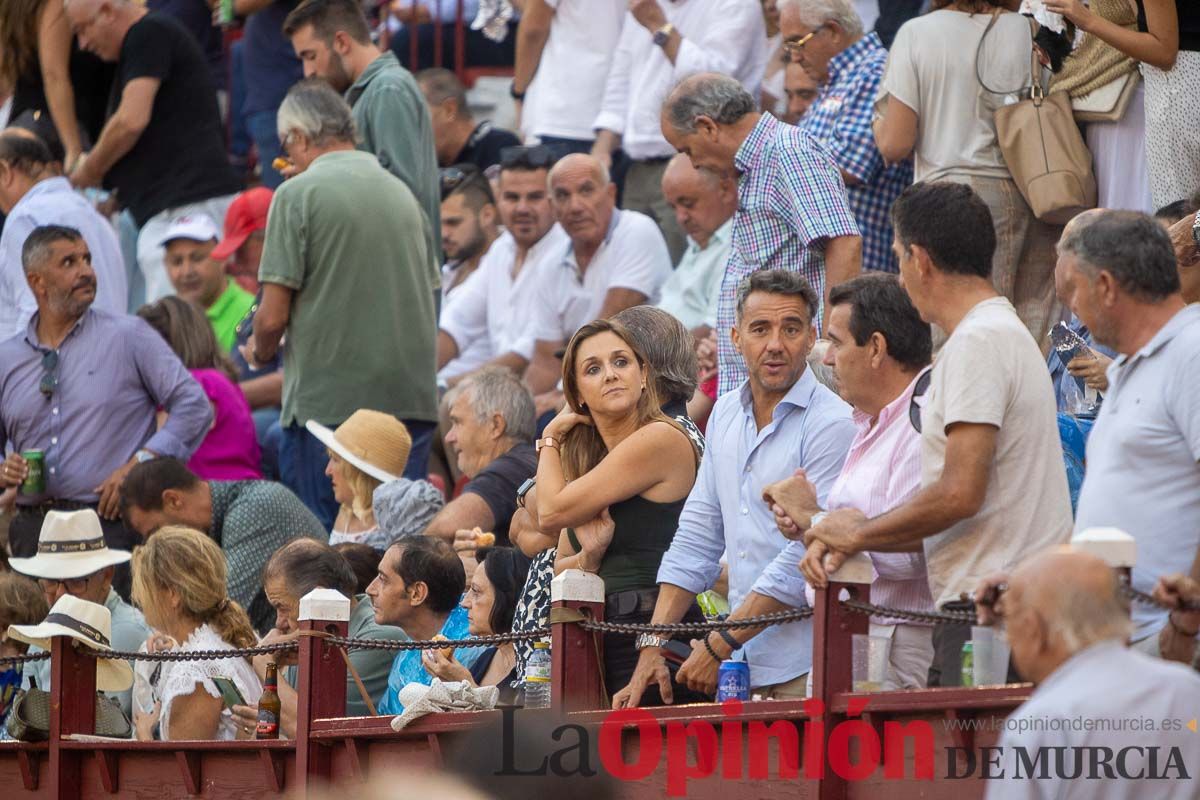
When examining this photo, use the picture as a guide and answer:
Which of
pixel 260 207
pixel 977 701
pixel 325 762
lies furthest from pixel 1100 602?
pixel 260 207

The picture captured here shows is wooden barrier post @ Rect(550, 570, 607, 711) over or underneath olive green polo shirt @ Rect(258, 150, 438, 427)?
underneath

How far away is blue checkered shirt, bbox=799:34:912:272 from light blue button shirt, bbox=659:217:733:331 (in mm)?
1166

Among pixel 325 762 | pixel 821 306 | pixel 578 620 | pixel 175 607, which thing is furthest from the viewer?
pixel 821 306

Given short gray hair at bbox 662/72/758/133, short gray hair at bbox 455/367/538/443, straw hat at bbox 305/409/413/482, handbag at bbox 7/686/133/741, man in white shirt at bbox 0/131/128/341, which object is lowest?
handbag at bbox 7/686/133/741

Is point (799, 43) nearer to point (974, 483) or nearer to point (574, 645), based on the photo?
point (574, 645)

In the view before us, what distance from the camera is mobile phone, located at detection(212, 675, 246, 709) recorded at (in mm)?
7625

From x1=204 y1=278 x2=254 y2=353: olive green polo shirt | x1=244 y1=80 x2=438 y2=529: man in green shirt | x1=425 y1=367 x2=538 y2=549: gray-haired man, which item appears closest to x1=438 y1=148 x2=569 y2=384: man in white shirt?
x1=204 y1=278 x2=254 y2=353: olive green polo shirt

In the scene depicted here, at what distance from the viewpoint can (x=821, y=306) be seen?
8.40 meters

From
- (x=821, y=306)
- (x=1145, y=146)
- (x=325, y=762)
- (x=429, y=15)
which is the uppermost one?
(x=429, y=15)

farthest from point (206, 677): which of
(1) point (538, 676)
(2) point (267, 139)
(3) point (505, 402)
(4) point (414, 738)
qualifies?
(2) point (267, 139)

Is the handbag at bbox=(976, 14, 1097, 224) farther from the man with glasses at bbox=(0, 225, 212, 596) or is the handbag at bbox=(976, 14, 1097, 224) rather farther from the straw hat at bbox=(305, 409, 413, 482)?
the man with glasses at bbox=(0, 225, 212, 596)

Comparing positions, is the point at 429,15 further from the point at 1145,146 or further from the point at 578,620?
the point at 578,620

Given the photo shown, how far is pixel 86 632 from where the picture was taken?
788cm

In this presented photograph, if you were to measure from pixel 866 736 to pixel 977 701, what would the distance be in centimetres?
44
